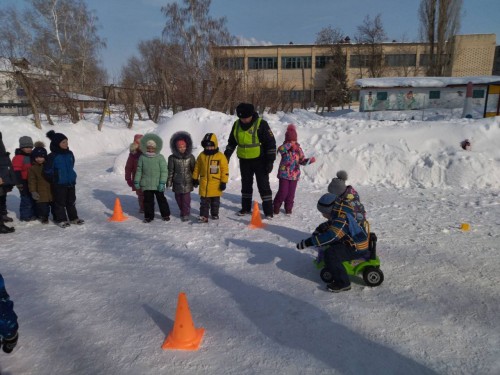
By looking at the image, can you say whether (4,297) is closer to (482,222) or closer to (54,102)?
(482,222)

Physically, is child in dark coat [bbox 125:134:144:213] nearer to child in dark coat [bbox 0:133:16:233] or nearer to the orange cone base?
child in dark coat [bbox 0:133:16:233]

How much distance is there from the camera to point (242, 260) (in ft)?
14.0

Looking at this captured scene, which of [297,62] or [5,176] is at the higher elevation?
[297,62]

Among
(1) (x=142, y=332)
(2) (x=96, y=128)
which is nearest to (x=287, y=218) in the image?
(1) (x=142, y=332)

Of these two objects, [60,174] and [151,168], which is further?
[151,168]

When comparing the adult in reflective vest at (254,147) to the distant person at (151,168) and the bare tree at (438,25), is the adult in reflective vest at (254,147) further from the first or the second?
the bare tree at (438,25)

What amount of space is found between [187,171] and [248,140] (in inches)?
46.9

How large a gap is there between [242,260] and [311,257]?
91 centimetres

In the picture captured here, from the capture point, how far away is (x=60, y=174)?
5332 mm

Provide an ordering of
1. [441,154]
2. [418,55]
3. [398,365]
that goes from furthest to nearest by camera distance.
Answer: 1. [418,55]
2. [441,154]
3. [398,365]

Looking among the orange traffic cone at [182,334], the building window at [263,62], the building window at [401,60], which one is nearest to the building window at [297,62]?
the building window at [263,62]

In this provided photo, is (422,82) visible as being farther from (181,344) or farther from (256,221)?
(181,344)

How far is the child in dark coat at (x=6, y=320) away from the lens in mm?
2271

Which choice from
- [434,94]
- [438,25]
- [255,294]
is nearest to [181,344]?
[255,294]
